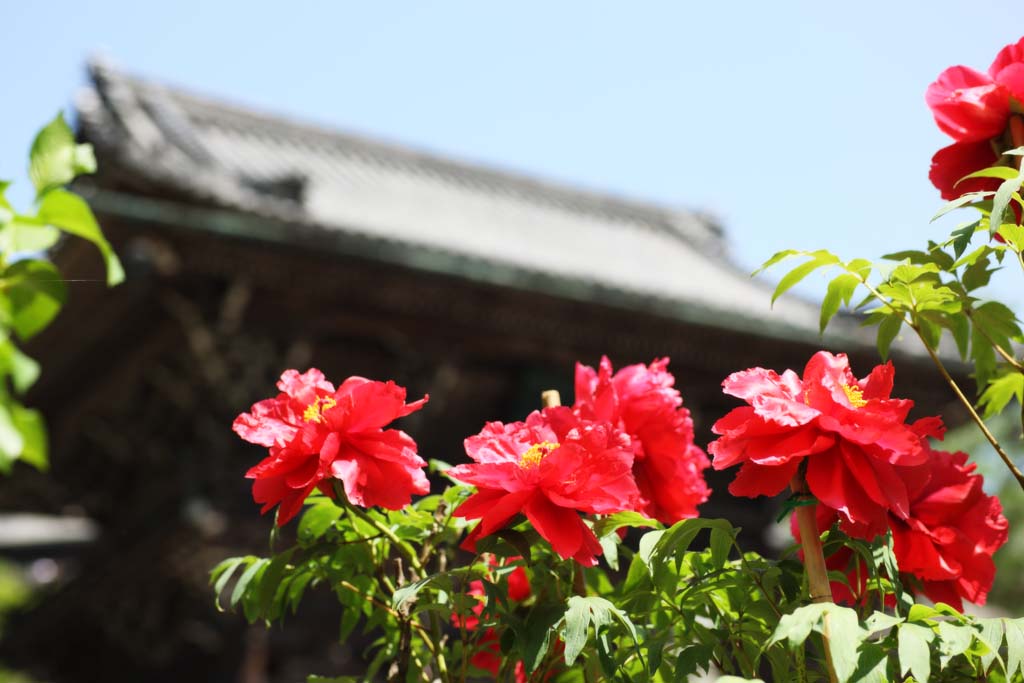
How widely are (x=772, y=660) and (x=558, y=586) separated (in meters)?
0.22

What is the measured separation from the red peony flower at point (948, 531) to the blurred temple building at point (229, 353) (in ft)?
12.3

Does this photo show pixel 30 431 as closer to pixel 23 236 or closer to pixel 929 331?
pixel 23 236

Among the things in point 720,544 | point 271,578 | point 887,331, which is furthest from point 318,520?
point 887,331

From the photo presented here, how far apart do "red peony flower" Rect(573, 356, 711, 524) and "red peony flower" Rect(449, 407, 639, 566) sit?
0.22 metres

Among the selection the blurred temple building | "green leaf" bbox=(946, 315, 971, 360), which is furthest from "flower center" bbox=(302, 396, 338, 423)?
the blurred temple building

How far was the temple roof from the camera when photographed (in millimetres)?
4812

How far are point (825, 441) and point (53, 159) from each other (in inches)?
26.5

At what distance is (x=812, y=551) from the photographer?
1.11 m

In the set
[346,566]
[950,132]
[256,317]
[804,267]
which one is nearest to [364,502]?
[346,566]

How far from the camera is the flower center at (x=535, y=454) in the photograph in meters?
1.12

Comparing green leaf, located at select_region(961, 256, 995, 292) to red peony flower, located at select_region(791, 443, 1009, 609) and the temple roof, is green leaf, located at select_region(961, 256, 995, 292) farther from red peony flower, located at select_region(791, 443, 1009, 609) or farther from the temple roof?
the temple roof

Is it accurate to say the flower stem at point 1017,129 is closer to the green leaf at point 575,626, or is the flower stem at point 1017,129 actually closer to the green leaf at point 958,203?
the green leaf at point 958,203

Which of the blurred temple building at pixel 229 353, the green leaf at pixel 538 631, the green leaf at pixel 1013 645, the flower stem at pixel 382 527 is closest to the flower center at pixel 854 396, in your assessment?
the green leaf at pixel 1013 645

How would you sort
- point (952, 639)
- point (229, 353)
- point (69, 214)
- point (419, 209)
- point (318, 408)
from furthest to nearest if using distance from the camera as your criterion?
point (419, 209) < point (229, 353) < point (318, 408) < point (952, 639) < point (69, 214)
